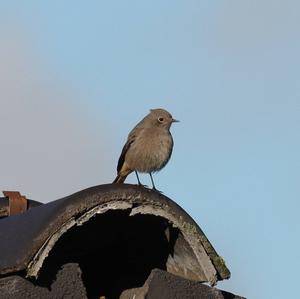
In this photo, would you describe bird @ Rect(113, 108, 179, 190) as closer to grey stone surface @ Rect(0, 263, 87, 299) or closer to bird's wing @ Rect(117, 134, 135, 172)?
bird's wing @ Rect(117, 134, 135, 172)

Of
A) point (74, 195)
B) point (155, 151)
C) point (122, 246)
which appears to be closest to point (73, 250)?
point (122, 246)

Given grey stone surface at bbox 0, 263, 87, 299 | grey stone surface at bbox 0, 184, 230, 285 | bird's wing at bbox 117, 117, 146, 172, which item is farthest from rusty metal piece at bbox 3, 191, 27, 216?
bird's wing at bbox 117, 117, 146, 172

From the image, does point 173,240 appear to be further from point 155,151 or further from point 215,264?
point 155,151

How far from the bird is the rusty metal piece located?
4369mm

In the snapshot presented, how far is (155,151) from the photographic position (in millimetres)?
12062

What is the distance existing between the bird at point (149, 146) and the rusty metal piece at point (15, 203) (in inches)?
172

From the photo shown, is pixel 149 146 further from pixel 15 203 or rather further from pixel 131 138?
pixel 15 203

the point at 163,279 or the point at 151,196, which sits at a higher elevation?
the point at 151,196

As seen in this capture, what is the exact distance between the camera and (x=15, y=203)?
7.73m

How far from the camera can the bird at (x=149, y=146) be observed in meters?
12.1

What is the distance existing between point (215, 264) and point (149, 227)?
1.84ft

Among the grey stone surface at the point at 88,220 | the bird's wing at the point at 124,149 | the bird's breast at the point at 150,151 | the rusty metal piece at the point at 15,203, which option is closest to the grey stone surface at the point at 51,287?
the grey stone surface at the point at 88,220

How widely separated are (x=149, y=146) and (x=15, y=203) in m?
4.52

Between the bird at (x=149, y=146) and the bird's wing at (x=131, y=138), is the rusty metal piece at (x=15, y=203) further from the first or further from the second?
the bird's wing at (x=131, y=138)
